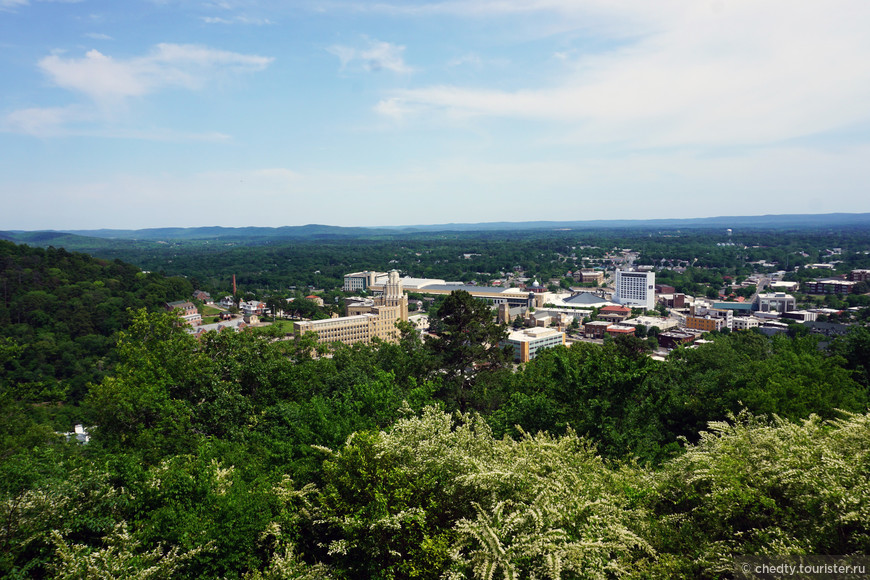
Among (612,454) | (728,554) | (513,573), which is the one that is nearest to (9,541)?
(513,573)

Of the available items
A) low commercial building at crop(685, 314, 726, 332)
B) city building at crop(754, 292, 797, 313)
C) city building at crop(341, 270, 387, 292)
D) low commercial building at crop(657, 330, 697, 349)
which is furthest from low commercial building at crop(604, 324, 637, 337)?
city building at crop(341, 270, 387, 292)

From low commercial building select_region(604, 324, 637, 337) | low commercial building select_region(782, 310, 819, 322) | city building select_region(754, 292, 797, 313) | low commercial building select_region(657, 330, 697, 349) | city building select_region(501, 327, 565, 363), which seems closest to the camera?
city building select_region(501, 327, 565, 363)

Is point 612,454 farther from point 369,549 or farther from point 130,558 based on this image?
point 130,558

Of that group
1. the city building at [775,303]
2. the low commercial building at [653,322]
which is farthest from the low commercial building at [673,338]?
the city building at [775,303]

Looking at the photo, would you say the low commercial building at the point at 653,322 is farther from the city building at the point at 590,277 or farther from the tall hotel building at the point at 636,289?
the city building at the point at 590,277

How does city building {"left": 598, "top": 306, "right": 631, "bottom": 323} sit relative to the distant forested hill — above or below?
below

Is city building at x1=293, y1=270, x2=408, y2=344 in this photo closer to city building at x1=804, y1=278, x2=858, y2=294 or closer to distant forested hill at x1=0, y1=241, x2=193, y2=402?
distant forested hill at x1=0, y1=241, x2=193, y2=402

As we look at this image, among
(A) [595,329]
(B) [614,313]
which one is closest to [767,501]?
(A) [595,329]
